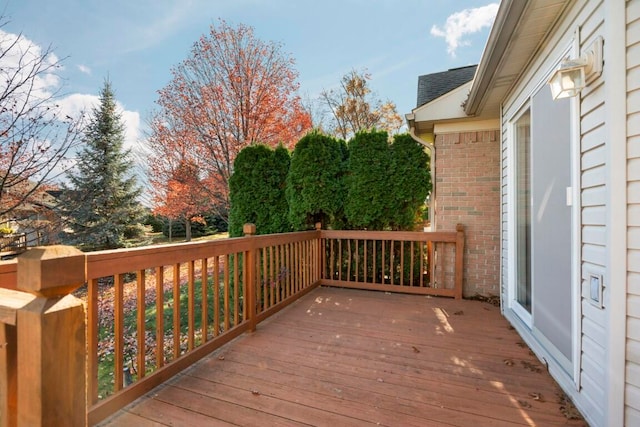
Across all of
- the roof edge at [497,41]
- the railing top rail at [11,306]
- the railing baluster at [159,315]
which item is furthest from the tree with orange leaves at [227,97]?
the railing top rail at [11,306]

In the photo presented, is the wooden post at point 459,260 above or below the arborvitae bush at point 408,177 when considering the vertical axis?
below

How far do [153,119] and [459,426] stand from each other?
33.6 feet

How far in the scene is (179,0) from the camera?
6.53 meters

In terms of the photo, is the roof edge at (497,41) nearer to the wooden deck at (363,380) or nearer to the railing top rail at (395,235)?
the railing top rail at (395,235)

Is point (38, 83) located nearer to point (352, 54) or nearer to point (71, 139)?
point (71, 139)

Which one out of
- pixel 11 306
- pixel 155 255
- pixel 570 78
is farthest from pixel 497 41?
pixel 11 306

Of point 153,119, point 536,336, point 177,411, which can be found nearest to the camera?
point 177,411

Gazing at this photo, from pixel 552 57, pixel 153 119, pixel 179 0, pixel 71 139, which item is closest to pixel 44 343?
pixel 552 57

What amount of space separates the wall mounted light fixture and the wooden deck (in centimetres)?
194

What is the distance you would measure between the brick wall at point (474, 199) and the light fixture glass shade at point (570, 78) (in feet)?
8.53

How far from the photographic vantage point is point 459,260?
4.18 meters

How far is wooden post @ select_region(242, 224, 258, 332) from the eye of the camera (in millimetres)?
2955

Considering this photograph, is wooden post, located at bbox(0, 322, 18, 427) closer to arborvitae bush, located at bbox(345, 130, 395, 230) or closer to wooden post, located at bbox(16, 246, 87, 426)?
wooden post, located at bbox(16, 246, 87, 426)

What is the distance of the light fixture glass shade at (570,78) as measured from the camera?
1.68 metres
